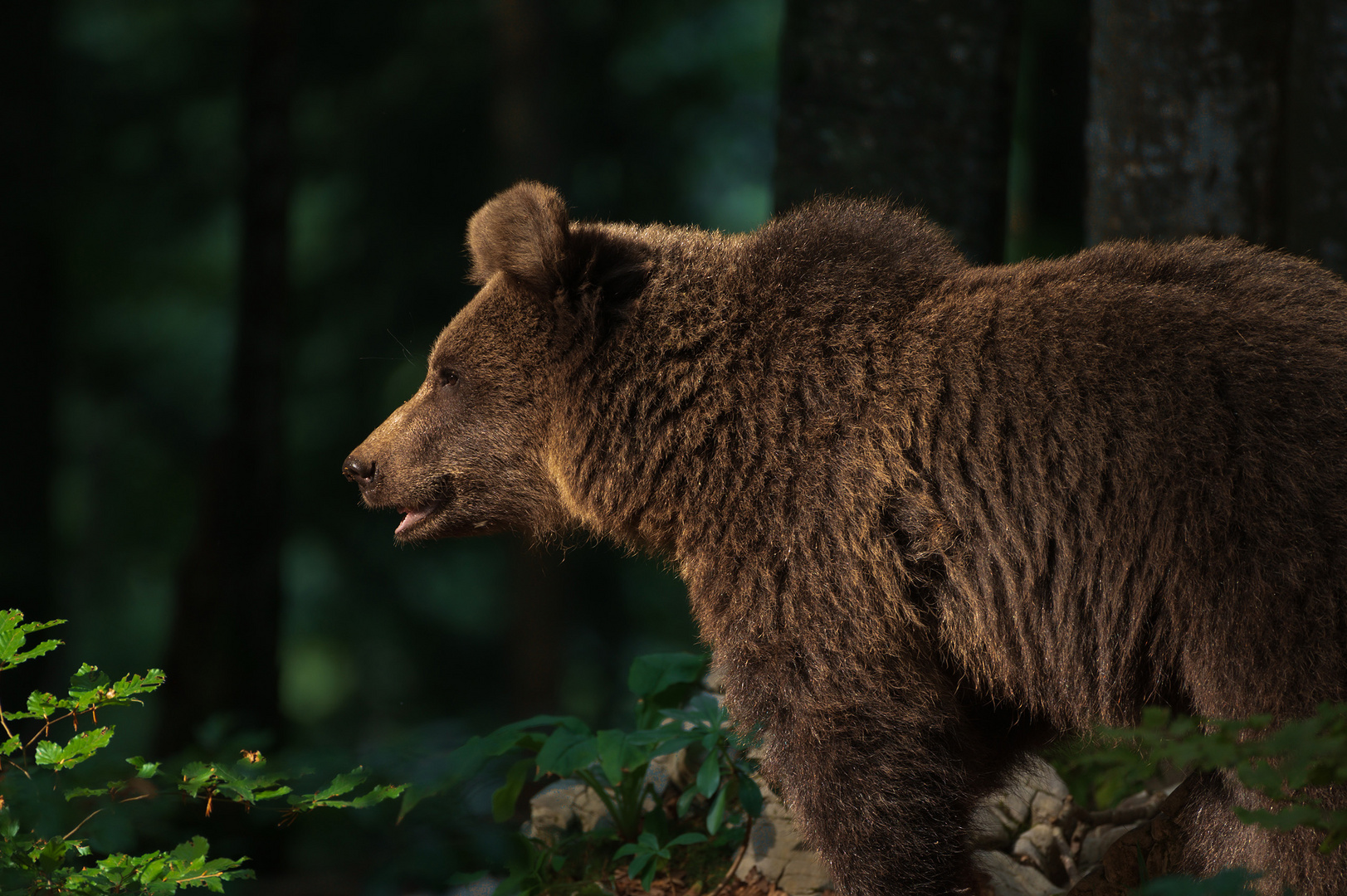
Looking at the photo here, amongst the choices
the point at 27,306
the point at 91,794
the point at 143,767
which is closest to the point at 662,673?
the point at 143,767

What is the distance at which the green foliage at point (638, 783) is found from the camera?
13.1ft

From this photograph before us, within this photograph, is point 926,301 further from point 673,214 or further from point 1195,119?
point 673,214

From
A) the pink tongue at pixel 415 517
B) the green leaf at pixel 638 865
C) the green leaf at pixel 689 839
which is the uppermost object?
the pink tongue at pixel 415 517

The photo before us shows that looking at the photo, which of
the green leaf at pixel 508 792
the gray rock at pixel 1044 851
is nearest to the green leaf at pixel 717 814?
the green leaf at pixel 508 792

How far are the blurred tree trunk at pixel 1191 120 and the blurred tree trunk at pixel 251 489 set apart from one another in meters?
5.75

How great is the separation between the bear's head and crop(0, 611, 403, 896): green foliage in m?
1.31

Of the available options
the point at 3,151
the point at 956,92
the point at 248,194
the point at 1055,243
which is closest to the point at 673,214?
the point at 1055,243

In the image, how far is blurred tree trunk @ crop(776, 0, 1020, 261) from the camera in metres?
5.29

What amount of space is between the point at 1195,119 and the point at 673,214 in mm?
10011

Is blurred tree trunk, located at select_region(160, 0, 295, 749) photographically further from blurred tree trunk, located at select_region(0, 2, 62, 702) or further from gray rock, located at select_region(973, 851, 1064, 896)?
gray rock, located at select_region(973, 851, 1064, 896)

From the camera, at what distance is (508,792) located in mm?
4277

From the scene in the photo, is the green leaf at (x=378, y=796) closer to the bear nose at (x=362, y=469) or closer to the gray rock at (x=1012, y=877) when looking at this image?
the bear nose at (x=362, y=469)

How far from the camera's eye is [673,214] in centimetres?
1504

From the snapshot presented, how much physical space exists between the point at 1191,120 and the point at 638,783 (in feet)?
13.8
